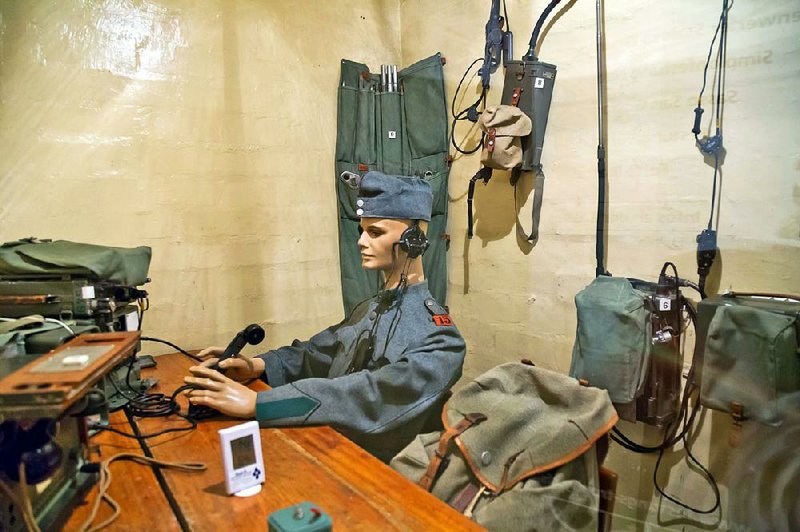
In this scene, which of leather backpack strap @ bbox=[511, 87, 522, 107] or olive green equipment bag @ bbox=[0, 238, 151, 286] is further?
leather backpack strap @ bbox=[511, 87, 522, 107]

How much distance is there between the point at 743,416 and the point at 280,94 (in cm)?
221

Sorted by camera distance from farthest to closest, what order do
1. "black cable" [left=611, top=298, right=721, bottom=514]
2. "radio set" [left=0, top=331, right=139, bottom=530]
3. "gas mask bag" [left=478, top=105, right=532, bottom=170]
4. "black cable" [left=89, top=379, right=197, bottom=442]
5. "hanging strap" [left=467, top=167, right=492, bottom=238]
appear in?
"hanging strap" [left=467, top=167, right=492, bottom=238] < "gas mask bag" [left=478, top=105, right=532, bottom=170] < "black cable" [left=611, top=298, right=721, bottom=514] < "black cable" [left=89, top=379, right=197, bottom=442] < "radio set" [left=0, top=331, right=139, bottom=530]

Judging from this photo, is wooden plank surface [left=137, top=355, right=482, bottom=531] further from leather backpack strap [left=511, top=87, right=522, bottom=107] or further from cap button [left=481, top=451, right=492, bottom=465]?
leather backpack strap [left=511, top=87, right=522, bottom=107]

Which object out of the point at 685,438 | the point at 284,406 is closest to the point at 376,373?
the point at 284,406

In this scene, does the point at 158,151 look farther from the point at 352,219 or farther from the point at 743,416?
the point at 743,416

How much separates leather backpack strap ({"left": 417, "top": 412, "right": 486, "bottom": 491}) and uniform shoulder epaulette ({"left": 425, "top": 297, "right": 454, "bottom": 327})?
380 mm

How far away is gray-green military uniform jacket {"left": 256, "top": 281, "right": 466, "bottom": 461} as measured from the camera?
141 centimetres

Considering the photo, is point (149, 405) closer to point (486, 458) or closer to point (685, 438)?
point (486, 458)

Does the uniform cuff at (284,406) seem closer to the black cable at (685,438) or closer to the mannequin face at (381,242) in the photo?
the mannequin face at (381,242)

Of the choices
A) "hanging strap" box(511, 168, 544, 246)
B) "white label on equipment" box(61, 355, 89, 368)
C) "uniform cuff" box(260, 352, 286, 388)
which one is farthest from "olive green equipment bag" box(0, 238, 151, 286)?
"hanging strap" box(511, 168, 544, 246)

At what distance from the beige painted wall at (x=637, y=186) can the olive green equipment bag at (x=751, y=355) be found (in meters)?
0.12

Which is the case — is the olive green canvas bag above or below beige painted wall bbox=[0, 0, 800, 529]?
below

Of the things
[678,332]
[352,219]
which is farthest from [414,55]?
[678,332]

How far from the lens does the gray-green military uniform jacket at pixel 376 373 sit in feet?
4.62
